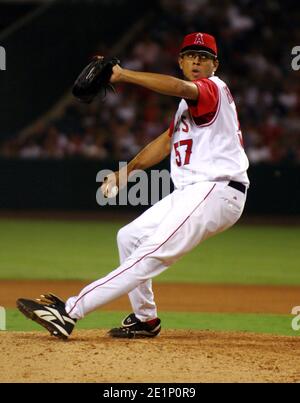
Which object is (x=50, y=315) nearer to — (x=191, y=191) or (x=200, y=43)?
(x=191, y=191)

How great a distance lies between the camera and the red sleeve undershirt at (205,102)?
516 cm

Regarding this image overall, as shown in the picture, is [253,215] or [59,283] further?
[253,215]


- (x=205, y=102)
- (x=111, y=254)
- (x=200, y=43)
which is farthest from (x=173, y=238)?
(x=111, y=254)

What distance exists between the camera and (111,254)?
1134 centimetres

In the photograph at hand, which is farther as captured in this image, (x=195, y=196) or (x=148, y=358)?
(x=195, y=196)

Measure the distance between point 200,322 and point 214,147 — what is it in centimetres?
215

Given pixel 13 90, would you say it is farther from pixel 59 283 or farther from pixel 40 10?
pixel 59 283

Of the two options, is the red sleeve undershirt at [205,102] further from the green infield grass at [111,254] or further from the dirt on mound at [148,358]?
the green infield grass at [111,254]

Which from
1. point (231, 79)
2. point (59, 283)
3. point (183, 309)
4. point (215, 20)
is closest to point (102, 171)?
point (231, 79)

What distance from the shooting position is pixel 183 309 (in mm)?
7680

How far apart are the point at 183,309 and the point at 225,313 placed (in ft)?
1.32

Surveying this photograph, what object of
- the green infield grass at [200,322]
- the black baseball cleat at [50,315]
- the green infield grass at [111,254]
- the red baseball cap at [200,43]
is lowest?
the black baseball cleat at [50,315]

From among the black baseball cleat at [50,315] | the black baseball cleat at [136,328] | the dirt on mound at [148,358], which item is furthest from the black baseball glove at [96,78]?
the black baseball cleat at [136,328]

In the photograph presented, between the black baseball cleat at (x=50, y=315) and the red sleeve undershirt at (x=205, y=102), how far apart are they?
1.51 m
